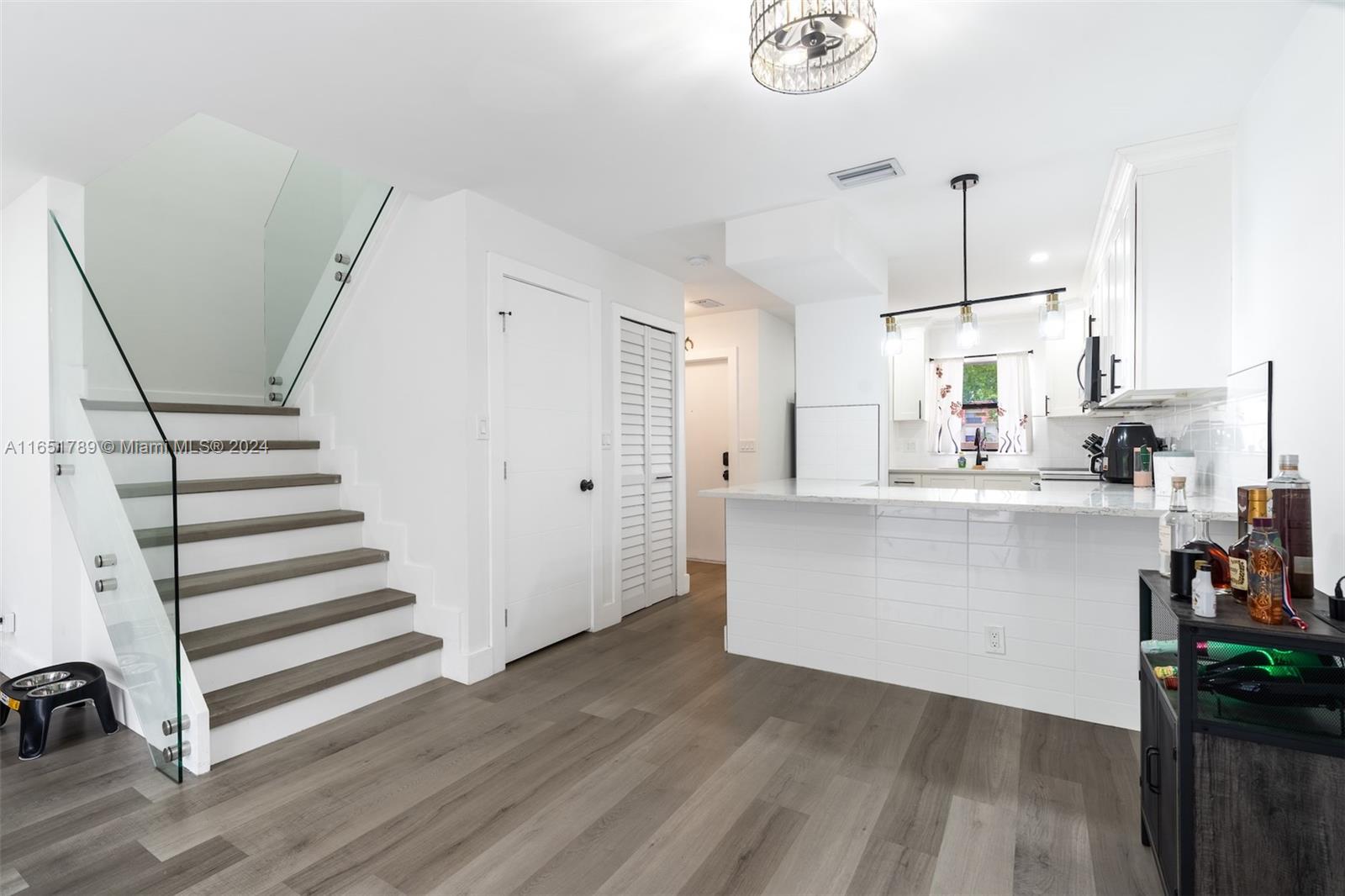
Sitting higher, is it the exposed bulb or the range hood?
the exposed bulb

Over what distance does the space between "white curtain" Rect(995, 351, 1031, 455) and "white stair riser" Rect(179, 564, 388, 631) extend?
5.78m

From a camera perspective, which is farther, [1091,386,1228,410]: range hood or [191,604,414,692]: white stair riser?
[1091,386,1228,410]: range hood

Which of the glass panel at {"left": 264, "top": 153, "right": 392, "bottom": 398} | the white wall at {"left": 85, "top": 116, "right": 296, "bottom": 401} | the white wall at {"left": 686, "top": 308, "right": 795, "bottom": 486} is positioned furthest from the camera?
the white wall at {"left": 686, "top": 308, "right": 795, "bottom": 486}

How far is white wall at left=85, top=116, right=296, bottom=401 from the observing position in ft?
12.8

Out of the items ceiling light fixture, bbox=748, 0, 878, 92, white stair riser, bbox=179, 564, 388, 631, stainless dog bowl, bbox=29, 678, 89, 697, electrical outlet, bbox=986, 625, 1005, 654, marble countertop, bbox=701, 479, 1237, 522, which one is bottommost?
stainless dog bowl, bbox=29, 678, 89, 697

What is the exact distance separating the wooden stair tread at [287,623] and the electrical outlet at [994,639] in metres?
2.83

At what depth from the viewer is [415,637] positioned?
128 inches

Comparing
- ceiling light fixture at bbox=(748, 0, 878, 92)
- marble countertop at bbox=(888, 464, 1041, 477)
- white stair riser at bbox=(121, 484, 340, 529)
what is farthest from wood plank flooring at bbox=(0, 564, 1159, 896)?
marble countertop at bbox=(888, 464, 1041, 477)

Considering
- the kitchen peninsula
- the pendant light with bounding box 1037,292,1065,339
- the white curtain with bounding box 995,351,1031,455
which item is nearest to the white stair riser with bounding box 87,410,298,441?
the kitchen peninsula

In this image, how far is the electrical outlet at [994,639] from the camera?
2820mm

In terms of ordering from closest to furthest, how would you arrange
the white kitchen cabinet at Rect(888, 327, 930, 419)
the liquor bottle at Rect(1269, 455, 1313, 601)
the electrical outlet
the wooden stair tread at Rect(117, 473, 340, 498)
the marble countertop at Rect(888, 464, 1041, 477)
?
the liquor bottle at Rect(1269, 455, 1313, 601), the wooden stair tread at Rect(117, 473, 340, 498), the electrical outlet, the marble countertop at Rect(888, 464, 1041, 477), the white kitchen cabinet at Rect(888, 327, 930, 419)

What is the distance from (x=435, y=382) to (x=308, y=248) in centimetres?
151

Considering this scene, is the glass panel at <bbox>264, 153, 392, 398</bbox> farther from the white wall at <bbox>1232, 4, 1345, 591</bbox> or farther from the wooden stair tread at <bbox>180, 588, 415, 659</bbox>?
the white wall at <bbox>1232, 4, 1345, 591</bbox>

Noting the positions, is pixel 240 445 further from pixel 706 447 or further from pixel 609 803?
pixel 706 447
